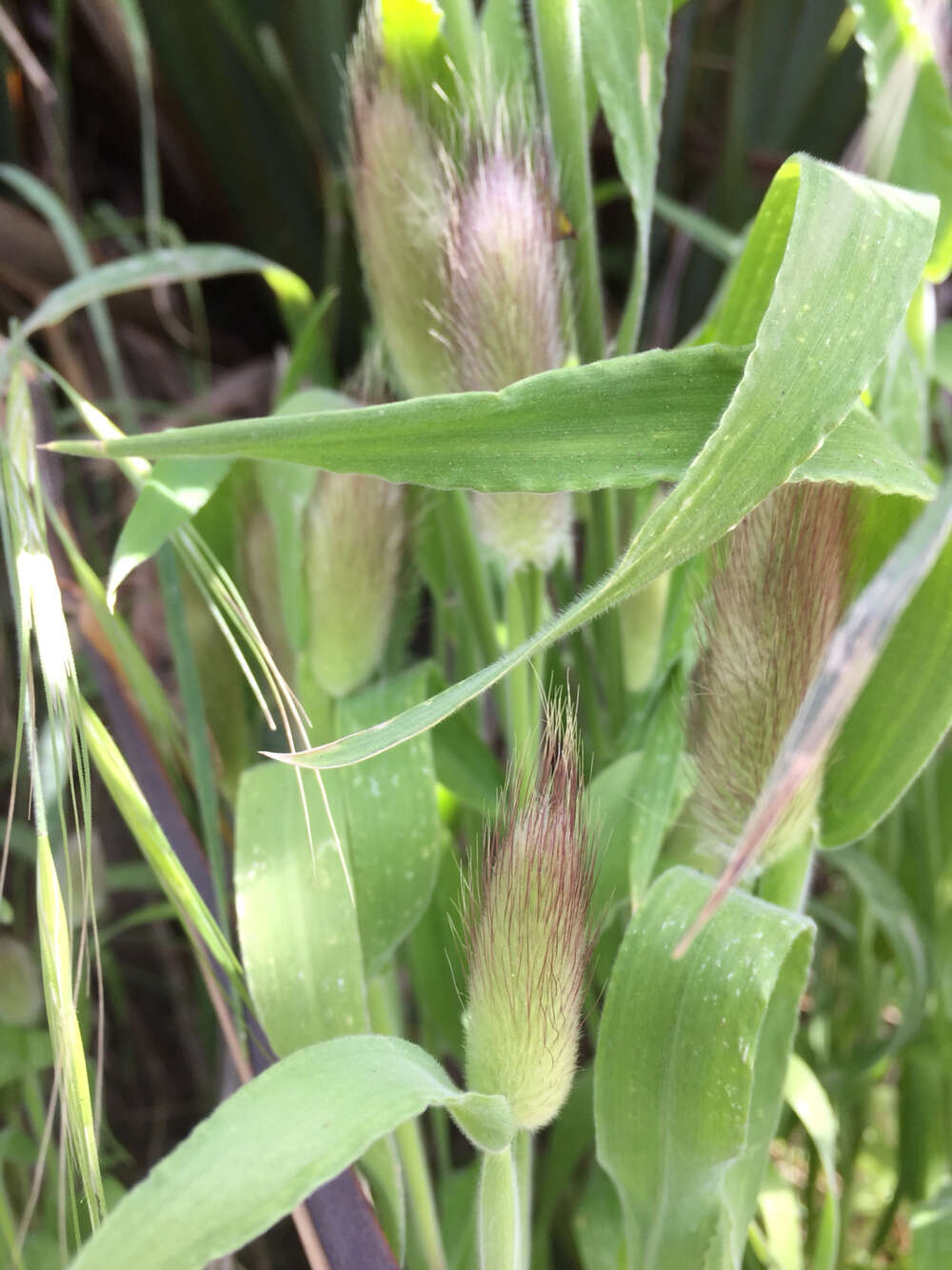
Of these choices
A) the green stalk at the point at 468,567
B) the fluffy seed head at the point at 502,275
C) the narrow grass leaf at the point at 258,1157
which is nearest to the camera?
the narrow grass leaf at the point at 258,1157

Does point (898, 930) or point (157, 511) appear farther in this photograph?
point (898, 930)

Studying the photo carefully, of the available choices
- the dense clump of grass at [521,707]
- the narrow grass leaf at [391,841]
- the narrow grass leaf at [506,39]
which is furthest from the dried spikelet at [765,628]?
the narrow grass leaf at [506,39]

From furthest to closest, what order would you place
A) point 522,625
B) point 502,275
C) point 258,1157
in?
point 522,625 < point 502,275 < point 258,1157

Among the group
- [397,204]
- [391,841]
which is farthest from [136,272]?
[391,841]

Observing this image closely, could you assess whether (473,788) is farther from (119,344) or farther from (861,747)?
(119,344)

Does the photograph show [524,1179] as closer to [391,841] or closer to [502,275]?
[391,841]

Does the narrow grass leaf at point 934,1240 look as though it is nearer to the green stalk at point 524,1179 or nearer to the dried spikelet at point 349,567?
the green stalk at point 524,1179

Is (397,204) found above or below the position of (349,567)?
above
